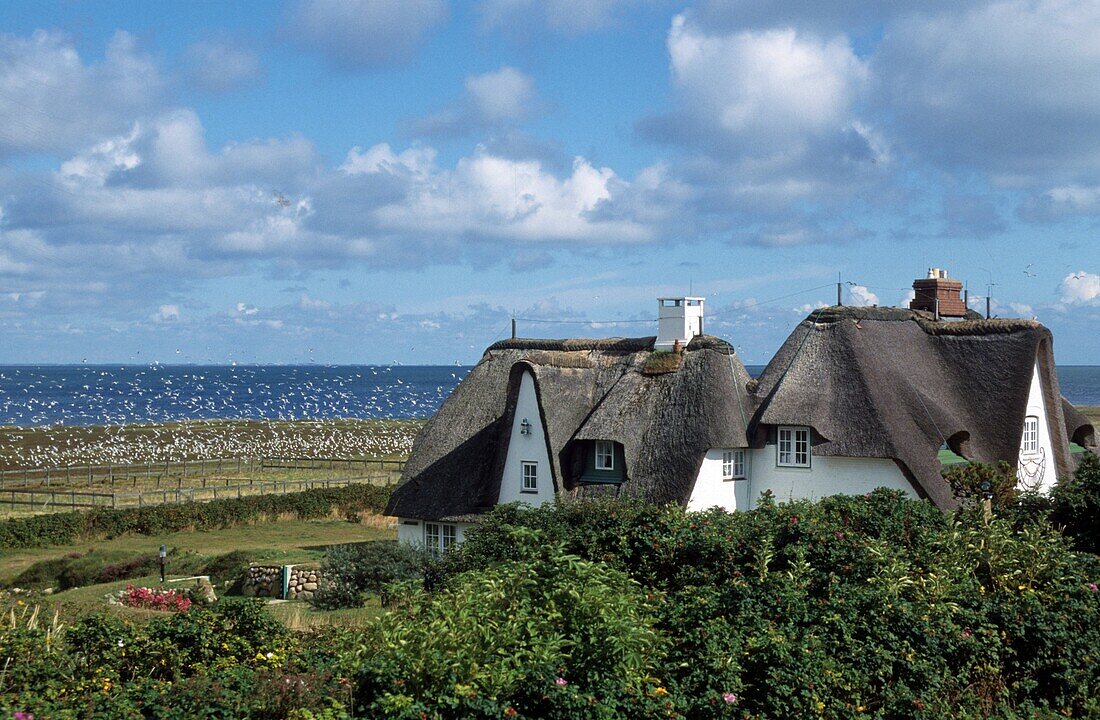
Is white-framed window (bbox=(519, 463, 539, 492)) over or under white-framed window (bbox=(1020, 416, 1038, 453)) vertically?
under

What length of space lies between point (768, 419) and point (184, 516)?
86.1 feet

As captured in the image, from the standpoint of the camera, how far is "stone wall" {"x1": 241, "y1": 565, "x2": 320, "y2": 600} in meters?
27.7

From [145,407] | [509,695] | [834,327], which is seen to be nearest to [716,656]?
[509,695]

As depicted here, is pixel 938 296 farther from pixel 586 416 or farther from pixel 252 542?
pixel 252 542

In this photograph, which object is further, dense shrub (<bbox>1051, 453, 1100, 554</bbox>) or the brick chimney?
the brick chimney

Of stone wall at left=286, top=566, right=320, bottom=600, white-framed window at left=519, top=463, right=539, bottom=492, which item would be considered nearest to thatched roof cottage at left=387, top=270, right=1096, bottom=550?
white-framed window at left=519, top=463, right=539, bottom=492

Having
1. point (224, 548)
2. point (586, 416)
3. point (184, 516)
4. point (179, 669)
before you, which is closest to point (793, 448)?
point (586, 416)

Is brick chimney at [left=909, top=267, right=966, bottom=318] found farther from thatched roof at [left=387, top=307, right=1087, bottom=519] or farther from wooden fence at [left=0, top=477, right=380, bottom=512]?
wooden fence at [left=0, top=477, right=380, bottom=512]

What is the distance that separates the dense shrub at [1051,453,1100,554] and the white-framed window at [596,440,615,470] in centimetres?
1076

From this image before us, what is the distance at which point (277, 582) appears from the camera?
28406 millimetres

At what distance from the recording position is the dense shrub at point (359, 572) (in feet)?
79.6

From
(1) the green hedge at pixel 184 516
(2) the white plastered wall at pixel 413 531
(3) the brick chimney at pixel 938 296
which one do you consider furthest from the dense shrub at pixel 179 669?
(1) the green hedge at pixel 184 516

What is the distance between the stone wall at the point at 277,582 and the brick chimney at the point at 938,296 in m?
17.9

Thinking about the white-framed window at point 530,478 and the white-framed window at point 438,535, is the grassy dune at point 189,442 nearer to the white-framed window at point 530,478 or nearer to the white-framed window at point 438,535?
the white-framed window at point 438,535
